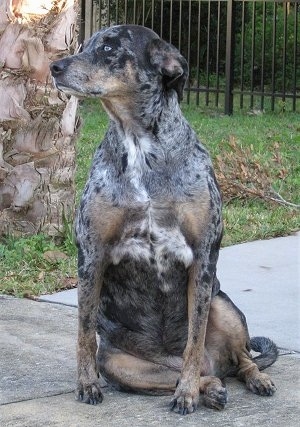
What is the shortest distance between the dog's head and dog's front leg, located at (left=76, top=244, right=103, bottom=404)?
2.47 feet

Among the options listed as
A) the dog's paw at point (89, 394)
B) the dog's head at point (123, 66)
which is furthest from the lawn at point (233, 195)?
the dog's head at point (123, 66)

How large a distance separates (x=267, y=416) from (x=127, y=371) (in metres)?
0.69

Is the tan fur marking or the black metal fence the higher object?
the tan fur marking

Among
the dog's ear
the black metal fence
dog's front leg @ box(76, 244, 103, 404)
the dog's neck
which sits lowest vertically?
the black metal fence

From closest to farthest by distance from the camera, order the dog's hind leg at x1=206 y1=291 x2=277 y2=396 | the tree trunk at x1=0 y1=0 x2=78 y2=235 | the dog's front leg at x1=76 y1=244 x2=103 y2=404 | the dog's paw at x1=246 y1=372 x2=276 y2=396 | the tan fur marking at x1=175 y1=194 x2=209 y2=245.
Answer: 1. the tan fur marking at x1=175 y1=194 x2=209 y2=245
2. the dog's front leg at x1=76 y1=244 x2=103 y2=404
3. the dog's paw at x1=246 y1=372 x2=276 y2=396
4. the dog's hind leg at x1=206 y1=291 x2=277 y2=396
5. the tree trunk at x1=0 y1=0 x2=78 y2=235

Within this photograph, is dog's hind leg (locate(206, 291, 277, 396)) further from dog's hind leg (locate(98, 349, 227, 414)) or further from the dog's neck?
the dog's neck

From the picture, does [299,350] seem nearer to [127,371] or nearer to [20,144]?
[127,371]

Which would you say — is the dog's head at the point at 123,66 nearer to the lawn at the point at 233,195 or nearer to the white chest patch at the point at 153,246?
the white chest patch at the point at 153,246

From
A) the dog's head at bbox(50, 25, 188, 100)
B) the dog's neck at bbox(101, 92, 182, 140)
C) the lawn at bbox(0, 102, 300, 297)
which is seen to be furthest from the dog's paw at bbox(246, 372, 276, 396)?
the lawn at bbox(0, 102, 300, 297)

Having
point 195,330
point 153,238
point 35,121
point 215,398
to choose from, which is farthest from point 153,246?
point 35,121

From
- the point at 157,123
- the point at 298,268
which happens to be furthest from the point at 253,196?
the point at 157,123

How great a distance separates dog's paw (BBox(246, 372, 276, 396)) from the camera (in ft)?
16.9

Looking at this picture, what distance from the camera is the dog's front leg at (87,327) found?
16.6 feet

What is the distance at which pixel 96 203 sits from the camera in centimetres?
496
